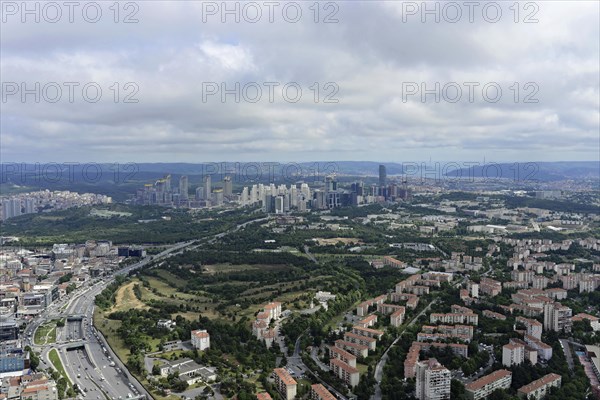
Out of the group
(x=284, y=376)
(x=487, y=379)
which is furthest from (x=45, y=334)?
(x=487, y=379)

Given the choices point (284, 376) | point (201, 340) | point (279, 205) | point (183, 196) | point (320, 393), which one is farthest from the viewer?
point (183, 196)

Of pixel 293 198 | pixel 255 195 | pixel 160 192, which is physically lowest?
pixel 293 198

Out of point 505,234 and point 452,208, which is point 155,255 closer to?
point 505,234

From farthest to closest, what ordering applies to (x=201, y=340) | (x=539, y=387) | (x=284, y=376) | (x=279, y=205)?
(x=279, y=205), (x=201, y=340), (x=284, y=376), (x=539, y=387)

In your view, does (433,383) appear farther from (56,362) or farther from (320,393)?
(56,362)

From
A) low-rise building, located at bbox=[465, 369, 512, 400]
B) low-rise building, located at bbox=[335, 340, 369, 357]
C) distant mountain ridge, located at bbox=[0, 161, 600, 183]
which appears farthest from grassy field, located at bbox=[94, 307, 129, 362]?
distant mountain ridge, located at bbox=[0, 161, 600, 183]

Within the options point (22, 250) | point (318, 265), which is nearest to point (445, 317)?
point (318, 265)

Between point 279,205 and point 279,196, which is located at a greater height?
point 279,196

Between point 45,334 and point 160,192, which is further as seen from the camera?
point 160,192
